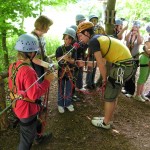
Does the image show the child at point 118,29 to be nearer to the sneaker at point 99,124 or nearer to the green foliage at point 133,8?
the sneaker at point 99,124

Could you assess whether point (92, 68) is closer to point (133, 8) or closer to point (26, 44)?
point (26, 44)

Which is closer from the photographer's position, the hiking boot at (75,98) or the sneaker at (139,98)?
the hiking boot at (75,98)

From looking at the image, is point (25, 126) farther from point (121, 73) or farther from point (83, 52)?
point (83, 52)

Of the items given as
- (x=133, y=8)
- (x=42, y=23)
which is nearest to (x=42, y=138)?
(x=42, y=23)

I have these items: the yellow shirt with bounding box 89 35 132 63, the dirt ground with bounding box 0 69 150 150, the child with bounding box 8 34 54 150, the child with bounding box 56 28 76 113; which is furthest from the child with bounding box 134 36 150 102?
the child with bounding box 8 34 54 150

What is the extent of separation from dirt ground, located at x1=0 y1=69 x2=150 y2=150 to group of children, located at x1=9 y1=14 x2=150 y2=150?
21cm

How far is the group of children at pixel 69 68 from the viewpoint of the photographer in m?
2.70

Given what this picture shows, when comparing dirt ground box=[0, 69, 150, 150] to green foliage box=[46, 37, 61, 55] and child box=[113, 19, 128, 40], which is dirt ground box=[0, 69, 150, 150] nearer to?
child box=[113, 19, 128, 40]

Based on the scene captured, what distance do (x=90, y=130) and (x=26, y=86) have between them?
Result: 218 centimetres

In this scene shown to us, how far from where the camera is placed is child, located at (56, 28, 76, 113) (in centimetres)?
433

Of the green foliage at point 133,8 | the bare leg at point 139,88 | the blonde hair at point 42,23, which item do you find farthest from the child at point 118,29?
the green foliage at point 133,8

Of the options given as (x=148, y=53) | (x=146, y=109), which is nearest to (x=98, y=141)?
(x=146, y=109)

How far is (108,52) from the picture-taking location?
12.5 ft

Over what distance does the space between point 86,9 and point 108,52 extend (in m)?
15.1
